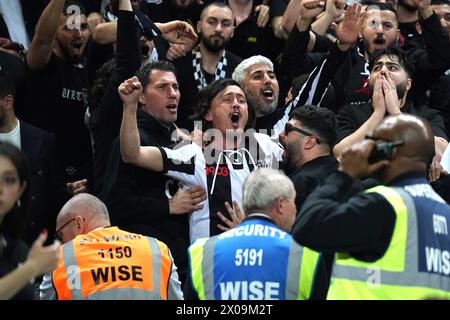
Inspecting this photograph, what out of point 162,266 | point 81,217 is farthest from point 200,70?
point 162,266

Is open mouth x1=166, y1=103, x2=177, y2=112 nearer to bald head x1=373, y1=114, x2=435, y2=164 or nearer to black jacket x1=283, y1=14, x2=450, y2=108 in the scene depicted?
black jacket x1=283, y1=14, x2=450, y2=108

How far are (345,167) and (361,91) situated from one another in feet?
13.0

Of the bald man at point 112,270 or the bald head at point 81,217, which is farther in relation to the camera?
the bald head at point 81,217

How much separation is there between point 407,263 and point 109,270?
6.56 ft

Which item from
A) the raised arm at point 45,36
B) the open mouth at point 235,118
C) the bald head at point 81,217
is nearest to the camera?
the bald head at point 81,217

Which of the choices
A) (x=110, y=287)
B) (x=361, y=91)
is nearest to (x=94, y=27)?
(x=361, y=91)

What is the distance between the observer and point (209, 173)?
25.6 ft

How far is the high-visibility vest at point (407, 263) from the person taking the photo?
17.9 feet

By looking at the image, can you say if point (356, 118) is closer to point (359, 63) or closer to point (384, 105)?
point (384, 105)

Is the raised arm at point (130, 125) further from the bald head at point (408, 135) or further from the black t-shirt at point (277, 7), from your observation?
the black t-shirt at point (277, 7)

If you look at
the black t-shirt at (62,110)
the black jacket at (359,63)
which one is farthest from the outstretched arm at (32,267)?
the black jacket at (359,63)

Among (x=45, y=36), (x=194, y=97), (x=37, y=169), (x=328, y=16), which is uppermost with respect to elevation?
(x=45, y=36)

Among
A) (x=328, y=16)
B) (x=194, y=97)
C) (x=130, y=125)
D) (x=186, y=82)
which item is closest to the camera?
(x=130, y=125)

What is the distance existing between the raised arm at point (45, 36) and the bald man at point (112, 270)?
2.57m
